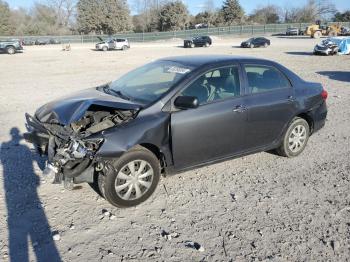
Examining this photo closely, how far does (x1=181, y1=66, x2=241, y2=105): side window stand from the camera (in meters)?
4.79

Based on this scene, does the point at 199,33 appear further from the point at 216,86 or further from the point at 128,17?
the point at 216,86

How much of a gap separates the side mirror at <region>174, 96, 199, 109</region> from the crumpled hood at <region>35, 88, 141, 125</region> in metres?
0.47

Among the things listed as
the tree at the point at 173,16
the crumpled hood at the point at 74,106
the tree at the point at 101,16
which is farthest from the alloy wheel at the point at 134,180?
the tree at the point at 173,16

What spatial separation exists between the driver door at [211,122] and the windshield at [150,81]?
30cm

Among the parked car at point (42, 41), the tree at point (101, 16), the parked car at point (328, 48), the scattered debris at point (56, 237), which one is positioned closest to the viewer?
the scattered debris at point (56, 237)

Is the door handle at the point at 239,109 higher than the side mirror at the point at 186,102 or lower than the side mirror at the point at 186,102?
lower

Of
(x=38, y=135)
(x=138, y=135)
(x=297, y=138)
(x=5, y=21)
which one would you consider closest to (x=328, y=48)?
(x=297, y=138)

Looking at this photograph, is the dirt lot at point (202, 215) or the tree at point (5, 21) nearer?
the dirt lot at point (202, 215)

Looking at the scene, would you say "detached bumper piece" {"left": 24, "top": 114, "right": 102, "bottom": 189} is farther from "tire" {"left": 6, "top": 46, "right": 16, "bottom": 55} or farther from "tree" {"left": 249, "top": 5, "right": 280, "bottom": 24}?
"tree" {"left": 249, "top": 5, "right": 280, "bottom": 24}

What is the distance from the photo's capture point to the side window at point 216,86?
15.7 ft

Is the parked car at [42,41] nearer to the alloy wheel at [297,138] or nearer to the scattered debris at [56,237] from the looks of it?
the alloy wheel at [297,138]

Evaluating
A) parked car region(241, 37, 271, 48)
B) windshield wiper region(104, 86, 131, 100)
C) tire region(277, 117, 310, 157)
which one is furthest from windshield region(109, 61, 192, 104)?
parked car region(241, 37, 271, 48)

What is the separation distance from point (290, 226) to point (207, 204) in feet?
3.30

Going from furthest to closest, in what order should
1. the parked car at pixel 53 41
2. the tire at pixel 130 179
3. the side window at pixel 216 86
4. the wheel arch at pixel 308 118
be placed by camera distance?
the parked car at pixel 53 41 < the wheel arch at pixel 308 118 < the side window at pixel 216 86 < the tire at pixel 130 179
